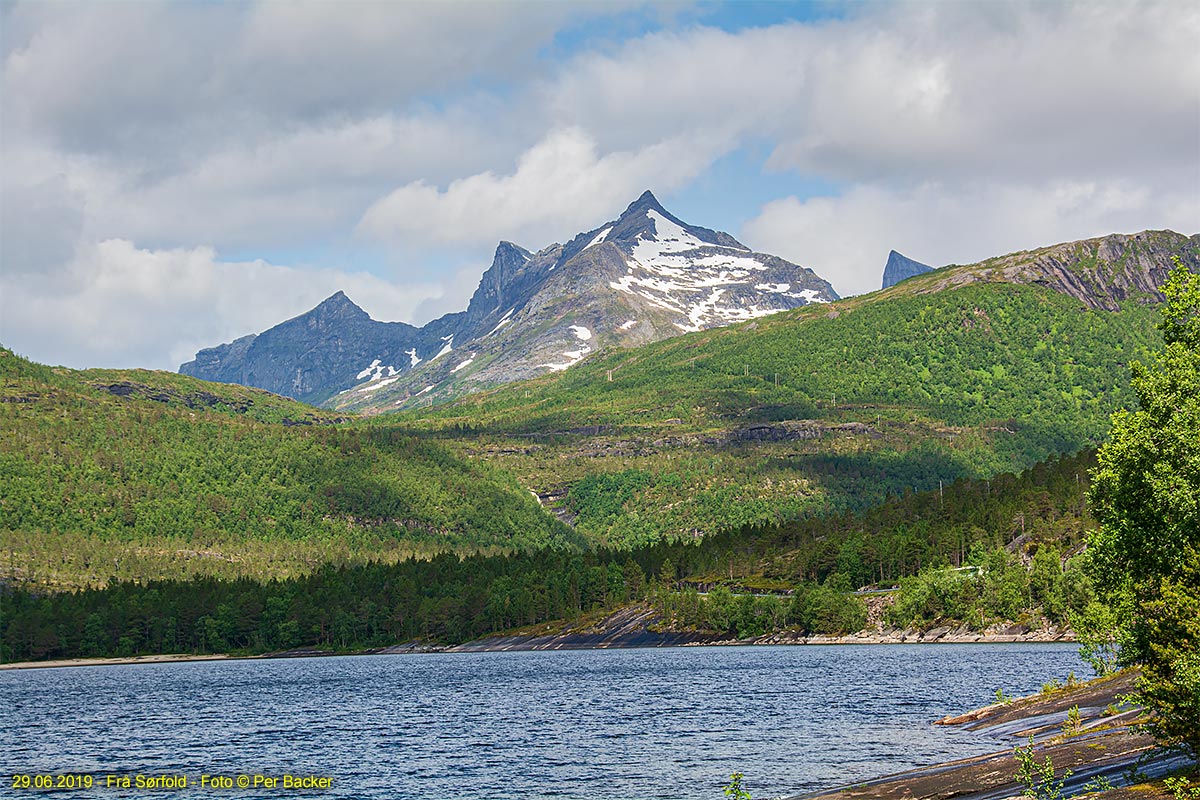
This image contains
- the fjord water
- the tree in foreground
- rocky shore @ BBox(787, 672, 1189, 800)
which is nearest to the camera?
rocky shore @ BBox(787, 672, 1189, 800)

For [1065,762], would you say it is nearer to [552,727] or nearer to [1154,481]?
[1154,481]

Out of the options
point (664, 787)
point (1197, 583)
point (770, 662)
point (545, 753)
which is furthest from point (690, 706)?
point (1197, 583)

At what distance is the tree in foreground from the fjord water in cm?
1676

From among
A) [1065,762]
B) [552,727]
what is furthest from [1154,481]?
[552,727]

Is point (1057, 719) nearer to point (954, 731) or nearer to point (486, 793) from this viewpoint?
point (954, 731)

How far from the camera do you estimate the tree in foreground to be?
51969mm

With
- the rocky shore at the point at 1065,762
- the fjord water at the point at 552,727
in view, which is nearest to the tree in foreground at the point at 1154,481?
the rocky shore at the point at 1065,762

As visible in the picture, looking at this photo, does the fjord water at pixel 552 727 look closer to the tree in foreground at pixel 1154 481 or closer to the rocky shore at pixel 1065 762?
the rocky shore at pixel 1065 762

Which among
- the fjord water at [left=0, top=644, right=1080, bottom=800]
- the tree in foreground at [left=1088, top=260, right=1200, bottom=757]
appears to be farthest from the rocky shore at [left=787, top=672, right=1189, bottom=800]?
the fjord water at [left=0, top=644, right=1080, bottom=800]

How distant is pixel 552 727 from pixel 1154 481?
64.4 meters

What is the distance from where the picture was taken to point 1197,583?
150 feet

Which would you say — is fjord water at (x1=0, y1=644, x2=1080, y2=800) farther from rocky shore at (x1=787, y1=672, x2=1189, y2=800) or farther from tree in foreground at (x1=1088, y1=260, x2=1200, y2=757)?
tree in foreground at (x1=1088, y1=260, x2=1200, y2=757)

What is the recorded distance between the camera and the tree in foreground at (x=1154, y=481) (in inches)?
2046

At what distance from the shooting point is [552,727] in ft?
344
